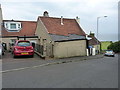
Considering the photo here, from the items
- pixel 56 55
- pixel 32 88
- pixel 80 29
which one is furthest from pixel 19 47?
pixel 80 29

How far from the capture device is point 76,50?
16406 millimetres

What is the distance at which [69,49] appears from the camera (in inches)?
614

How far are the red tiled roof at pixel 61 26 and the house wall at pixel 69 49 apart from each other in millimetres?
2625

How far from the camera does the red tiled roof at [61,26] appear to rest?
18177 millimetres

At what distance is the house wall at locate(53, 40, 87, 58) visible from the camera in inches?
571

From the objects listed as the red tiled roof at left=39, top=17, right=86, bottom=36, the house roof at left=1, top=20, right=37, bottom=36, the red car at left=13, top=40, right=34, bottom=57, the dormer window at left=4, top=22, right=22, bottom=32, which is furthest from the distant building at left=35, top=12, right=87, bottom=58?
the dormer window at left=4, top=22, right=22, bottom=32

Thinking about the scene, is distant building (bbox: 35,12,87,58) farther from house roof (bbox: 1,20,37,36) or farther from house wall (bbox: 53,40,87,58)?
house roof (bbox: 1,20,37,36)

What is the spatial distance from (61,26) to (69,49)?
539 cm

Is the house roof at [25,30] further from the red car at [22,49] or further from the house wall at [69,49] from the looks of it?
the red car at [22,49]

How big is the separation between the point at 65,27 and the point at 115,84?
15129 mm

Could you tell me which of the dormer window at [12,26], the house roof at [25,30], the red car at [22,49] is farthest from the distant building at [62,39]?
the dormer window at [12,26]

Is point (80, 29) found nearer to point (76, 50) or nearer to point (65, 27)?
point (65, 27)

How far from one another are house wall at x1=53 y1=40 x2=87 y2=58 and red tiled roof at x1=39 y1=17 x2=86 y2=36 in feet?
8.61

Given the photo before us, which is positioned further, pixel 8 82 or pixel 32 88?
pixel 8 82
